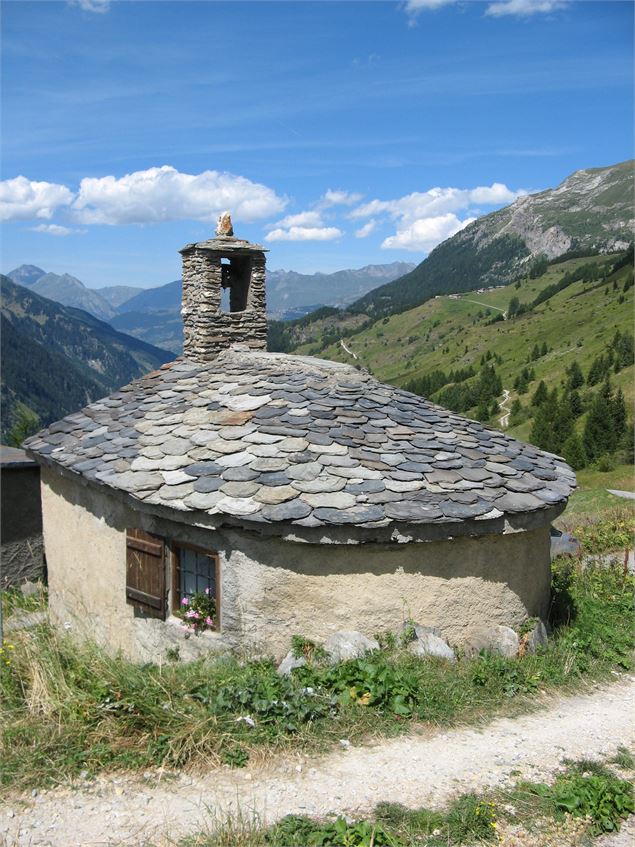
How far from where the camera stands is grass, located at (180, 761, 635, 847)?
486 cm

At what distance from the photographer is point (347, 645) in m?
7.57

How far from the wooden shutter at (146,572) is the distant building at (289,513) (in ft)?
0.09

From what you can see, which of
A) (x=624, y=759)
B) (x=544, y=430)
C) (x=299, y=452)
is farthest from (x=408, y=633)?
(x=544, y=430)

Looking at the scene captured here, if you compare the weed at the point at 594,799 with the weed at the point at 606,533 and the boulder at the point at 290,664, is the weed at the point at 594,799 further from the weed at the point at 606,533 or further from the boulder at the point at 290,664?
the weed at the point at 606,533

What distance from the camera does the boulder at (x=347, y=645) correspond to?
750 cm

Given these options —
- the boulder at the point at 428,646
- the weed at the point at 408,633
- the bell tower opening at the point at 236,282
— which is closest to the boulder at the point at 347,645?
the weed at the point at 408,633

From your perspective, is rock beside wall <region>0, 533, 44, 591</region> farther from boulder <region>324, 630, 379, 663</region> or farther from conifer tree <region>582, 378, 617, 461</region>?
conifer tree <region>582, 378, 617, 461</region>

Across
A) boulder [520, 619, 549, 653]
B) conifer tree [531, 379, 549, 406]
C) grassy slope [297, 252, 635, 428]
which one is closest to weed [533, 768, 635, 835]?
boulder [520, 619, 549, 653]

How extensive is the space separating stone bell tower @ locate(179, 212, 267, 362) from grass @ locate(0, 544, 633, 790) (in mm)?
6509

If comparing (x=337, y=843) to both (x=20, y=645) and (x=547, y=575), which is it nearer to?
(x=20, y=645)

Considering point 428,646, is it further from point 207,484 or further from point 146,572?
point 146,572

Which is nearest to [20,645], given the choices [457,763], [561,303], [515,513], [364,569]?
[364,569]

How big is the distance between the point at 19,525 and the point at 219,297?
266 inches

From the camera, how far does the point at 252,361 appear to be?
11.8 meters
